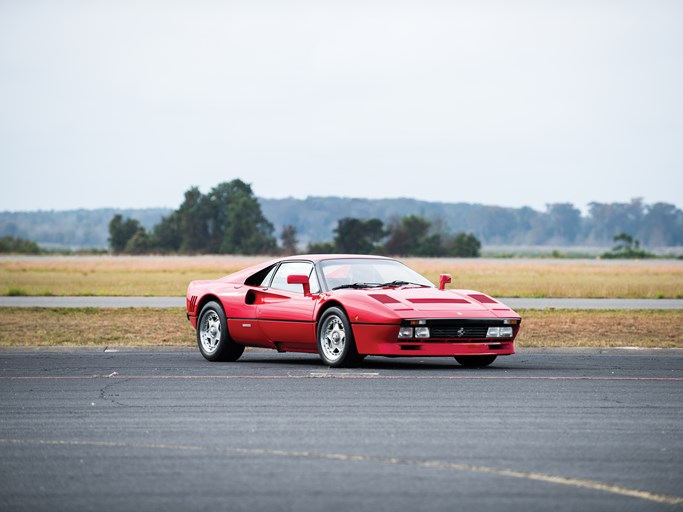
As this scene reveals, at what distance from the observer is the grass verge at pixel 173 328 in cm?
2062

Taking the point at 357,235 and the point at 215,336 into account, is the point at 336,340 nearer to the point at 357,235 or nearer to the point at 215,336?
the point at 215,336

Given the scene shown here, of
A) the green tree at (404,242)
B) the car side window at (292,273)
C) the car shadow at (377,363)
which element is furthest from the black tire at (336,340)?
the green tree at (404,242)

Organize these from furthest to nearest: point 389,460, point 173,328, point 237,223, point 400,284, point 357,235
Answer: point 237,223
point 357,235
point 173,328
point 400,284
point 389,460

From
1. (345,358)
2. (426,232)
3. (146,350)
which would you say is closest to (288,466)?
(345,358)

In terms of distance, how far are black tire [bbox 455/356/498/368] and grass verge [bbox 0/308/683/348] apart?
3.32m

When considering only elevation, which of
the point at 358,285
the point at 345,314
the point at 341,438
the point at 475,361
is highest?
the point at 358,285

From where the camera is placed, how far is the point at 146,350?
19.0 m

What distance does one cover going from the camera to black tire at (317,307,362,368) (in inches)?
589

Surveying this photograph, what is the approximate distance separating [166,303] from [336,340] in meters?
16.6

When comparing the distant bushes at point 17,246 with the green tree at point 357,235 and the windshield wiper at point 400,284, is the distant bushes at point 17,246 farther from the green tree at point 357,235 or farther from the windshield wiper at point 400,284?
the windshield wiper at point 400,284

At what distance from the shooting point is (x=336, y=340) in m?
15.3

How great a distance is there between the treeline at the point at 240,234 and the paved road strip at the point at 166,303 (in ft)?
318

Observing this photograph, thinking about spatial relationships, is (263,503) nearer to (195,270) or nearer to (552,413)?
(552,413)

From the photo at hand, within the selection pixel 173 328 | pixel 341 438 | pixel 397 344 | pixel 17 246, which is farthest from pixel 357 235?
pixel 341 438
